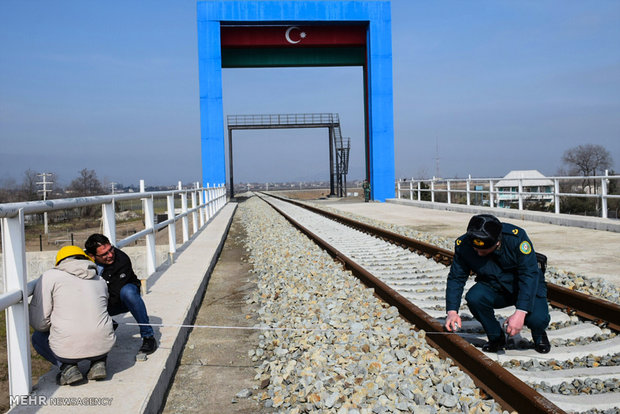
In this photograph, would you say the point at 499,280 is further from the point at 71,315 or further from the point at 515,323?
the point at 71,315

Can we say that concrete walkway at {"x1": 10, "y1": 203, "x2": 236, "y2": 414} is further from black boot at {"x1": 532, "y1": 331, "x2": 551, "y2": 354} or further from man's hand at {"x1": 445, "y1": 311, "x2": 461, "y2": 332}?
black boot at {"x1": 532, "y1": 331, "x2": 551, "y2": 354}

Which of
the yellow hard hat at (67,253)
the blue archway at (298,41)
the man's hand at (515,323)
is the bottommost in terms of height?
the man's hand at (515,323)

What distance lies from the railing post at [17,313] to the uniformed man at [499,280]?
2.93 m

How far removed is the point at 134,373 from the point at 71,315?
2.03ft

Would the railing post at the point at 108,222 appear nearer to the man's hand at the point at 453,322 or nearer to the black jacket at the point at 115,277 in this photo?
the black jacket at the point at 115,277

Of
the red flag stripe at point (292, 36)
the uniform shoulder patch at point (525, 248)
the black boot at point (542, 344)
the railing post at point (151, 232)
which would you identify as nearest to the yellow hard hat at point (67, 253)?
the uniform shoulder patch at point (525, 248)

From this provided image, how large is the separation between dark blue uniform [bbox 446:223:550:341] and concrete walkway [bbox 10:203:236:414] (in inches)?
89.2

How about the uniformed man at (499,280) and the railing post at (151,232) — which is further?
the railing post at (151,232)

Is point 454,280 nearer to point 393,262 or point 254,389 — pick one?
point 254,389

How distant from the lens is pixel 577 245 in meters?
10.2

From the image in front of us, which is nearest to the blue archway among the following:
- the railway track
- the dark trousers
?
the railway track

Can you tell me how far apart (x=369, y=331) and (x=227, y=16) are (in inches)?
1269

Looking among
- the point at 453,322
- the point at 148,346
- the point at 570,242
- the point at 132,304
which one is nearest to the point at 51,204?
the point at 132,304

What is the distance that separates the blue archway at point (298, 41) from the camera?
33.4m
